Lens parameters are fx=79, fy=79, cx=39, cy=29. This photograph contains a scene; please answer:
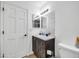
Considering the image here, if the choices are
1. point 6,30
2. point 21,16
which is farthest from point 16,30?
point 21,16

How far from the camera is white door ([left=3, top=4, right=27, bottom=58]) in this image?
2.33 meters

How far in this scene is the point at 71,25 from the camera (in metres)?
1.58

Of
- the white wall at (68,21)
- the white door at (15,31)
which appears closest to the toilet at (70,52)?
the white wall at (68,21)

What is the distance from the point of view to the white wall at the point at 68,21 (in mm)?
1499

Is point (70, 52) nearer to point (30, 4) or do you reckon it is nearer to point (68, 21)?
point (68, 21)

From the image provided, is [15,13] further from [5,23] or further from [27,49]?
[27,49]

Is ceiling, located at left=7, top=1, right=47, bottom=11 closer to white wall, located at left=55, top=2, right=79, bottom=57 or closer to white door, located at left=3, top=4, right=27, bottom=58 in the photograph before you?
white door, located at left=3, top=4, right=27, bottom=58

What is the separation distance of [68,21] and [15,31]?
164 cm

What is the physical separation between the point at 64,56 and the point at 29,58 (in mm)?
1559

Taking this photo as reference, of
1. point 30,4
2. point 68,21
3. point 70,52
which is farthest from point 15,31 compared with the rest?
point 70,52

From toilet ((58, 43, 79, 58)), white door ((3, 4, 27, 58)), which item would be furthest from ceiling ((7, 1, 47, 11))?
toilet ((58, 43, 79, 58))

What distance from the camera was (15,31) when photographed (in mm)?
2518

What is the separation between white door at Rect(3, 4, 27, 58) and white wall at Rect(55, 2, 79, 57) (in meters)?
1.28

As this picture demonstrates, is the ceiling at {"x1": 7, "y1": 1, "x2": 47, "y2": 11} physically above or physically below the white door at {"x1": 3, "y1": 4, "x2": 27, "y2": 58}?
above
